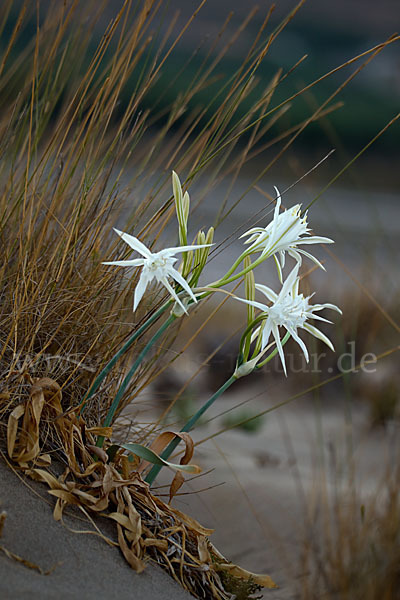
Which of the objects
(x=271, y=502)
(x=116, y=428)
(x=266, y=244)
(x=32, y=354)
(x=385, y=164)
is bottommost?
(x=385, y=164)

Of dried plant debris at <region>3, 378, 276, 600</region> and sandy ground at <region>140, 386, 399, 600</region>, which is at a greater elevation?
dried plant debris at <region>3, 378, 276, 600</region>

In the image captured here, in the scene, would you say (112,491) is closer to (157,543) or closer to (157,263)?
(157,543)

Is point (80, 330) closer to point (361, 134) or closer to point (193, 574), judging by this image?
point (193, 574)

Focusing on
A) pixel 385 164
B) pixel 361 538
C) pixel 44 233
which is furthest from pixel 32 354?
pixel 385 164

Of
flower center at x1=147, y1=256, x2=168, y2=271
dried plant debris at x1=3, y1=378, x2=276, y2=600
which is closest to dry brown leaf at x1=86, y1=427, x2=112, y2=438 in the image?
dried plant debris at x1=3, y1=378, x2=276, y2=600

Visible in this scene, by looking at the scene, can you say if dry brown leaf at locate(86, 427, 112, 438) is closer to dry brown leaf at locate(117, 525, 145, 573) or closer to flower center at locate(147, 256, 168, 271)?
dry brown leaf at locate(117, 525, 145, 573)

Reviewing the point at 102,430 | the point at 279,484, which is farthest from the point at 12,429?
the point at 279,484
